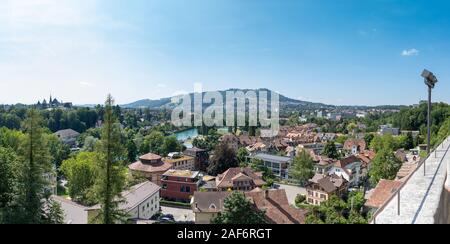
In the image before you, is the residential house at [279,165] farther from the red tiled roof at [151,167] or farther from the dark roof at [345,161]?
the red tiled roof at [151,167]

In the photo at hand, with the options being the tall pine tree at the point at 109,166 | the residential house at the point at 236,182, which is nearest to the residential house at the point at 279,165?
the residential house at the point at 236,182

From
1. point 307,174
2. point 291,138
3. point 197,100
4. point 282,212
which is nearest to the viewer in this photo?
point 282,212

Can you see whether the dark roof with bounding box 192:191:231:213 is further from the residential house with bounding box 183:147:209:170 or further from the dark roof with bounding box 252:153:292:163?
the residential house with bounding box 183:147:209:170

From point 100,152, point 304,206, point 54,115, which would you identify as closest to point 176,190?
point 304,206

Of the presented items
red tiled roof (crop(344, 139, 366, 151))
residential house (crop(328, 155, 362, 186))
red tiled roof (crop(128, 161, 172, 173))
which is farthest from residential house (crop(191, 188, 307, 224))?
red tiled roof (crop(344, 139, 366, 151))

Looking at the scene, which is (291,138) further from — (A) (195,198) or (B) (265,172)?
(A) (195,198)
